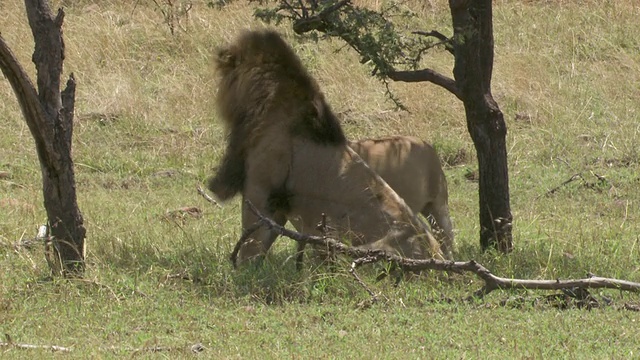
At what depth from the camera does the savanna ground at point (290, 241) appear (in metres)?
5.44

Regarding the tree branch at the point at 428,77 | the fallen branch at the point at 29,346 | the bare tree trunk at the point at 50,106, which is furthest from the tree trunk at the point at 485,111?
the fallen branch at the point at 29,346

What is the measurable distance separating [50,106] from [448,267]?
2.29 metres

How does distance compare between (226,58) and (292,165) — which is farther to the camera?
(226,58)

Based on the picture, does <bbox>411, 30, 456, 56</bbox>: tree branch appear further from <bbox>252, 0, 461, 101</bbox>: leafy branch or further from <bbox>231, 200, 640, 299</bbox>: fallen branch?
<bbox>231, 200, 640, 299</bbox>: fallen branch

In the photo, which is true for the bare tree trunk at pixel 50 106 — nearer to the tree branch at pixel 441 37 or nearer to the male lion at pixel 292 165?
the male lion at pixel 292 165

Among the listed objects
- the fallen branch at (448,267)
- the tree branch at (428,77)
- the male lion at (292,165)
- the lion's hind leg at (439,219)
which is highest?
the tree branch at (428,77)

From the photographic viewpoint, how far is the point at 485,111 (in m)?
7.16

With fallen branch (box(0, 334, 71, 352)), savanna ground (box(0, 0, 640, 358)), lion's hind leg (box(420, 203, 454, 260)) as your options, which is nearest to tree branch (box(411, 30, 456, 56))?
savanna ground (box(0, 0, 640, 358))

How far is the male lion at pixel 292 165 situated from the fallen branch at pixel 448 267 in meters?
0.31

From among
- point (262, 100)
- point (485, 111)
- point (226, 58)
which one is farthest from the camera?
point (485, 111)

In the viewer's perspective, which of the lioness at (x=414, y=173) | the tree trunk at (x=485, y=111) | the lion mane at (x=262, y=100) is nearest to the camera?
the lion mane at (x=262, y=100)

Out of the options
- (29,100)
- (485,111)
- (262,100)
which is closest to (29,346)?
(29,100)

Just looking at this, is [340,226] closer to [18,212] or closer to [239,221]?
[239,221]

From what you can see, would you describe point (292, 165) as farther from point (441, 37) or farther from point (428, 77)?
point (441, 37)
